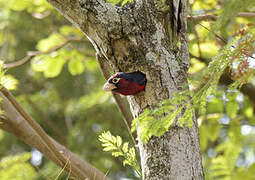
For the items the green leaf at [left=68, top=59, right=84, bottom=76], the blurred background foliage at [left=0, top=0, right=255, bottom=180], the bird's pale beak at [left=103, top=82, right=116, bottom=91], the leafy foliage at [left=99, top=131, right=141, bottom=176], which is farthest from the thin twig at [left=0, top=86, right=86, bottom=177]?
the green leaf at [left=68, top=59, right=84, bottom=76]

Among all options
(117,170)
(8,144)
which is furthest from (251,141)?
(8,144)

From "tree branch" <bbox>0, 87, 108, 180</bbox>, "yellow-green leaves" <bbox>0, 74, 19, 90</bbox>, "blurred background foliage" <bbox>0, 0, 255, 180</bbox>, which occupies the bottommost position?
"blurred background foliage" <bbox>0, 0, 255, 180</bbox>

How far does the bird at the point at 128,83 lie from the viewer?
1217 mm

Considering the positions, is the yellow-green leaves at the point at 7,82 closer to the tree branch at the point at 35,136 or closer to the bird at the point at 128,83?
the tree branch at the point at 35,136

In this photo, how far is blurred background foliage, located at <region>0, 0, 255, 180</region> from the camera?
228 cm

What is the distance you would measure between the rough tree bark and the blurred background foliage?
0.36ft

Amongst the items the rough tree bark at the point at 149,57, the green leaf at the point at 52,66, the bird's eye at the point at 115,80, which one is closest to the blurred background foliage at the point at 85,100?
the green leaf at the point at 52,66

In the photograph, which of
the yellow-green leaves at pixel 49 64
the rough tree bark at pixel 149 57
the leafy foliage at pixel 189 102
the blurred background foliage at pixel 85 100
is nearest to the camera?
the leafy foliage at pixel 189 102

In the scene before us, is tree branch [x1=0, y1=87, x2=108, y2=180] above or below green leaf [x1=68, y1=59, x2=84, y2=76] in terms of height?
above

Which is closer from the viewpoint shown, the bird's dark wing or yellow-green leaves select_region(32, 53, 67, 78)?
the bird's dark wing

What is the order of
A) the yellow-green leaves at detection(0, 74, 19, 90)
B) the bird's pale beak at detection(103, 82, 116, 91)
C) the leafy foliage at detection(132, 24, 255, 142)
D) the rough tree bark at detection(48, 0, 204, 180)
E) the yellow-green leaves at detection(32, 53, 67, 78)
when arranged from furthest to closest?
1. the yellow-green leaves at detection(32, 53, 67, 78)
2. the yellow-green leaves at detection(0, 74, 19, 90)
3. the bird's pale beak at detection(103, 82, 116, 91)
4. the rough tree bark at detection(48, 0, 204, 180)
5. the leafy foliage at detection(132, 24, 255, 142)

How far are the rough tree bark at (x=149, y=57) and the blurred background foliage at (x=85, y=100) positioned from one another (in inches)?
4.4

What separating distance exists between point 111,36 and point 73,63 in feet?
6.45

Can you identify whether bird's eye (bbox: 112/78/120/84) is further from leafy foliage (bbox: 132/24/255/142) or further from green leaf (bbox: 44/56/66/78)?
green leaf (bbox: 44/56/66/78)
